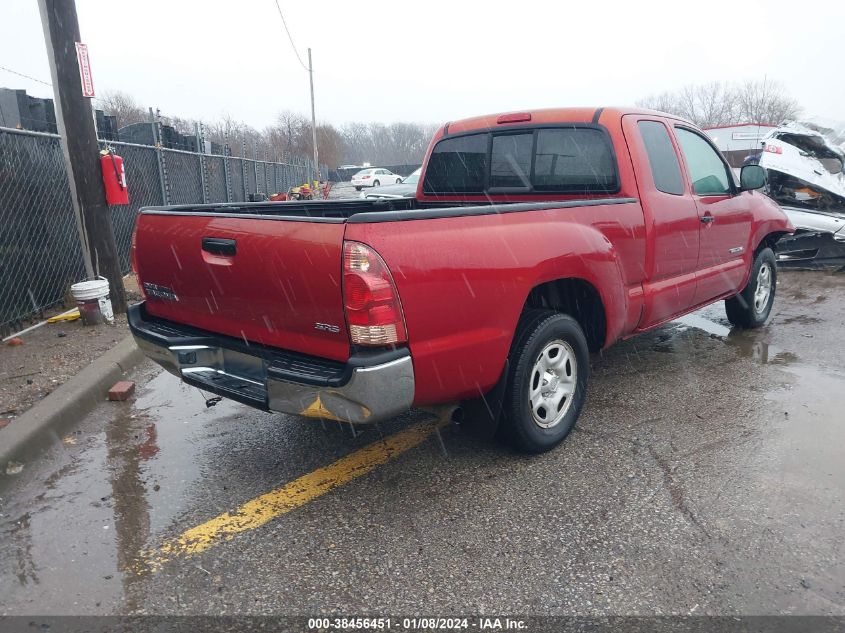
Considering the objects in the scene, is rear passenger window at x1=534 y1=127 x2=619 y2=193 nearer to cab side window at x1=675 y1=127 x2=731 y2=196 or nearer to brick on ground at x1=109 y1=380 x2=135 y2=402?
cab side window at x1=675 y1=127 x2=731 y2=196

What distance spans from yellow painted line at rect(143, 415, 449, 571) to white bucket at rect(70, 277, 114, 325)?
3.83 meters

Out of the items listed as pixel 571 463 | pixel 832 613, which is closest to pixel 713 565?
pixel 832 613

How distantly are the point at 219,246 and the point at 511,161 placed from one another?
2.37 m

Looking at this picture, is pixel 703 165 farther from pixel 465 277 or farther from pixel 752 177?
pixel 465 277

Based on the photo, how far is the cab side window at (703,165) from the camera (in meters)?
→ 4.71

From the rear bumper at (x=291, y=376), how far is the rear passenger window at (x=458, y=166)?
2.41 metres

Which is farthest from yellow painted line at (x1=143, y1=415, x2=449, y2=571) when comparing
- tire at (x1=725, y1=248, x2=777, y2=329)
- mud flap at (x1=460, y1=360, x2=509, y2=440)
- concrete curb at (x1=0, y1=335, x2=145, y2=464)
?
tire at (x1=725, y1=248, x2=777, y2=329)

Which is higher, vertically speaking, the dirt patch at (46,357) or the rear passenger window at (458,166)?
the rear passenger window at (458,166)

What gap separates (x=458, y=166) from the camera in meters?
4.95

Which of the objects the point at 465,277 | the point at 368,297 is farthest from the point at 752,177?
the point at 368,297

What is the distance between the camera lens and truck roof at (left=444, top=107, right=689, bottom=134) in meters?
4.15

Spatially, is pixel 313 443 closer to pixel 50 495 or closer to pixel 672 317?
pixel 50 495

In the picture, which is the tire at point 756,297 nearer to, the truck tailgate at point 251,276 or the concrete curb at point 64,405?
the truck tailgate at point 251,276

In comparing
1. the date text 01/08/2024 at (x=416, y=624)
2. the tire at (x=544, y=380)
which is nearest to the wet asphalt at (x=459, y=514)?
the date text 01/08/2024 at (x=416, y=624)
